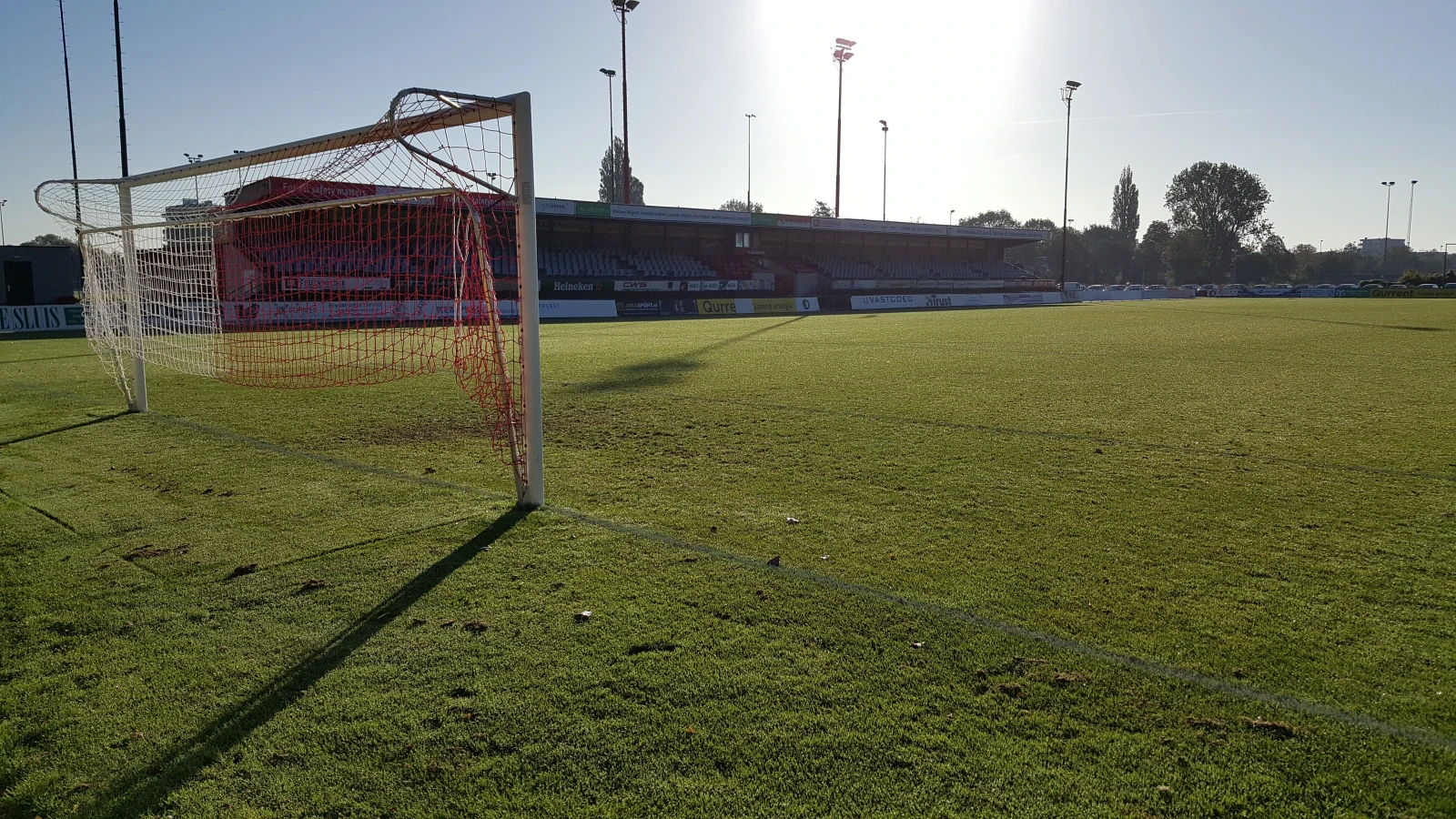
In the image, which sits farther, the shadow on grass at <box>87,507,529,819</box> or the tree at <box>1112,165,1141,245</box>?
the tree at <box>1112,165,1141,245</box>

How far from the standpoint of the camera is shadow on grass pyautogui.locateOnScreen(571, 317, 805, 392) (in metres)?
11.4

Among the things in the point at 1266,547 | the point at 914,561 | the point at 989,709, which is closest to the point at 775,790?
the point at 989,709

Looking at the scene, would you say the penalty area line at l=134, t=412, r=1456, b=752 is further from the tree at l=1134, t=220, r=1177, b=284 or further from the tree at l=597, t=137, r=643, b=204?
the tree at l=1134, t=220, r=1177, b=284

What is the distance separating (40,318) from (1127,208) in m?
121

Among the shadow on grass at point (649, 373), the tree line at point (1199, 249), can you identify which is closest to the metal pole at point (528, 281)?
the shadow on grass at point (649, 373)

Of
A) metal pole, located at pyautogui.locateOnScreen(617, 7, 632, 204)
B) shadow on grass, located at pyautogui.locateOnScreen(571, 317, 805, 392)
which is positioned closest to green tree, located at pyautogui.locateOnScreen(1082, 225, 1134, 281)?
metal pole, located at pyautogui.locateOnScreen(617, 7, 632, 204)

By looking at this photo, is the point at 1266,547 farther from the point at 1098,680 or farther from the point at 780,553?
the point at 780,553

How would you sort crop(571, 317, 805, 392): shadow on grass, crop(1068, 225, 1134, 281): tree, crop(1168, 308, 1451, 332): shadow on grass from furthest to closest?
crop(1068, 225, 1134, 281): tree, crop(1168, 308, 1451, 332): shadow on grass, crop(571, 317, 805, 392): shadow on grass

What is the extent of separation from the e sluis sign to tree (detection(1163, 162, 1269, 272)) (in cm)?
11109

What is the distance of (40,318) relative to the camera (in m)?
24.8

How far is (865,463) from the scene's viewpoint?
21.2 ft

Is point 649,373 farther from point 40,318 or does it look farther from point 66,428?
point 40,318

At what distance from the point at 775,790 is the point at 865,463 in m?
4.28

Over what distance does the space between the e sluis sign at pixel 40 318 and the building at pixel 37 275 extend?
220cm
